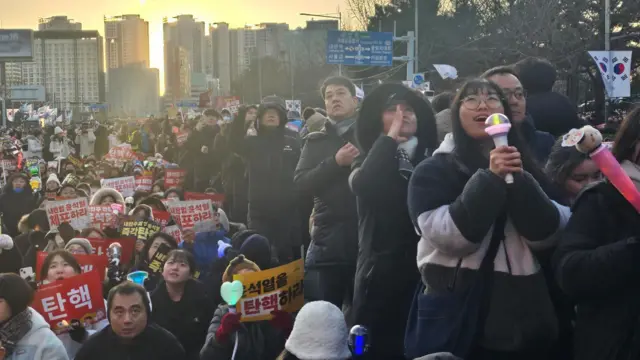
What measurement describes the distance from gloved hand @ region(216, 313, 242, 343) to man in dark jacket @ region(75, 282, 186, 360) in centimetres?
28

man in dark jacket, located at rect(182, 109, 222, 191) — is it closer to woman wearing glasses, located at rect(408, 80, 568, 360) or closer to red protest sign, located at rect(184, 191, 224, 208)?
red protest sign, located at rect(184, 191, 224, 208)

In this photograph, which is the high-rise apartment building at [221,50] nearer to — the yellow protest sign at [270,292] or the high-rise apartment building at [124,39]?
the high-rise apartment building at [124,39]

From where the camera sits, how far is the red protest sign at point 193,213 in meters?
10.1

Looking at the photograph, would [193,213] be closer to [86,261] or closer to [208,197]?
[208,197]

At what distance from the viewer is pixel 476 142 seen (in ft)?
13.6

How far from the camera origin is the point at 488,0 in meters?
45.1

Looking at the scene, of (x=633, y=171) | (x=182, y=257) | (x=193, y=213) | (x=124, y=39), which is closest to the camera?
(x=633, y=171)

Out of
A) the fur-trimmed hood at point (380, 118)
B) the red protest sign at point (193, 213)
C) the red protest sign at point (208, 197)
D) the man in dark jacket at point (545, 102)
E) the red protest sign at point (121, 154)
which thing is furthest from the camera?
the red protest sign at point (121, 154)

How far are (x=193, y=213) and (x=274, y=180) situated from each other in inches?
38.1

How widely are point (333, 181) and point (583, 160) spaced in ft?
5.78

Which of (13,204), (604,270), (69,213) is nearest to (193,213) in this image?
(69,213)

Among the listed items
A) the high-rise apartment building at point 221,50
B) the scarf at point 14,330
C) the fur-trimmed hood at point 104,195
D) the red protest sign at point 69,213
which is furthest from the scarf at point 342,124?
the high-rise apartment building at point 221,50

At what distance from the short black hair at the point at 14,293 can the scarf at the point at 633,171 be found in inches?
140

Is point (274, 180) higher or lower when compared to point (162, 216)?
higher
